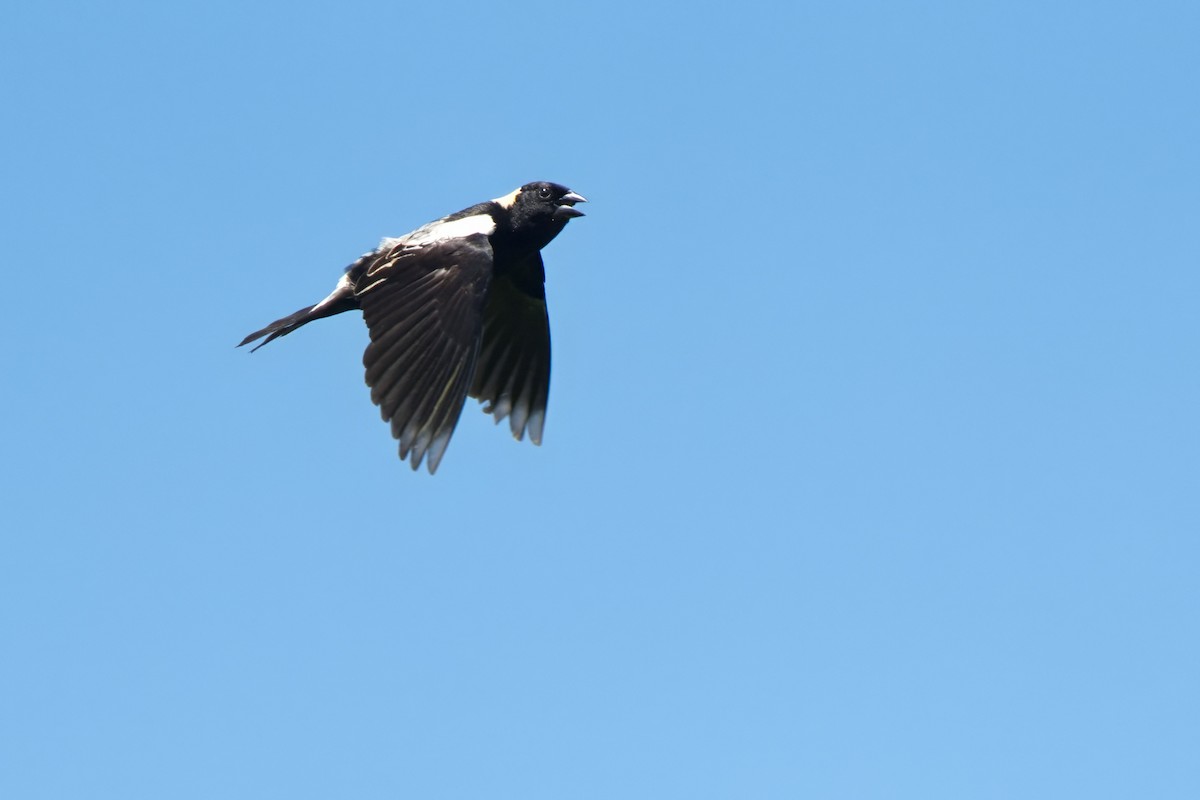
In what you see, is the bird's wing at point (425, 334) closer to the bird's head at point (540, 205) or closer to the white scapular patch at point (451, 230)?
the white scapular patch at point (451, 230)

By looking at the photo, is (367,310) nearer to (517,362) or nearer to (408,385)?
(408,385)

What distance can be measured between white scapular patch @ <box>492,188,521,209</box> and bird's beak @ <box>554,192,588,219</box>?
13.9 inches

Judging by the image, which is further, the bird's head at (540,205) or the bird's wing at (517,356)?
the bird's wing at (517,356)

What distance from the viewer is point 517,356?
1436 centimetres

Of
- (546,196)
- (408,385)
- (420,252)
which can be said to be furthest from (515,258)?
(408,385)

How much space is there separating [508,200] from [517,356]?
163cm

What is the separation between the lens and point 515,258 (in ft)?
44.2

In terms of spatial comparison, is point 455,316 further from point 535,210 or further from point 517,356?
point 517,356

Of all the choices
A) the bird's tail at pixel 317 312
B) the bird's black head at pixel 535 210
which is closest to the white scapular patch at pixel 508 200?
the bird's black head at pixel 535 210

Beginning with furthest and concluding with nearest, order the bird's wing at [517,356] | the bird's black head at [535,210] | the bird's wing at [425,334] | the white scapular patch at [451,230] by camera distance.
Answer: the bird's wing at [517,356]
the bird's black head at [535,210]
the white scapular patch at [451,230]
the bird's wing at [425,334]

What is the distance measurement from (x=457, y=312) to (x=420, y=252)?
87 centimetres

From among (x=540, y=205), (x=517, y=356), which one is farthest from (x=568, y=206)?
(x=517, y=356)

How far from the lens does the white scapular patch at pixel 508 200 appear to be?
13234mm

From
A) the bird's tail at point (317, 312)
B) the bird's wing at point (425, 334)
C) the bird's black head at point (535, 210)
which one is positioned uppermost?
the bird's black head at point (535, 210)
